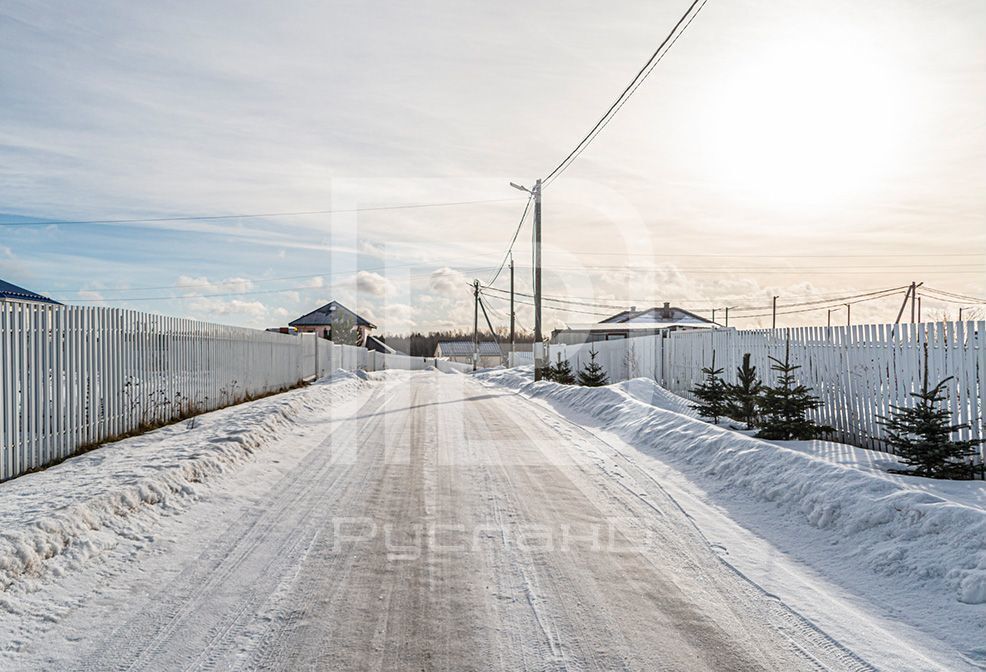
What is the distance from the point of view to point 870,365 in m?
11.7

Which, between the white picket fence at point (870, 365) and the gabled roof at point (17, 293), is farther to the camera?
the gabled roof at point (17, 293)

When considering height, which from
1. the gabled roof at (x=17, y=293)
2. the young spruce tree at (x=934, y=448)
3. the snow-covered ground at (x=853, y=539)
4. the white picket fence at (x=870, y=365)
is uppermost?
the gabled roof at (x=17, y=293)

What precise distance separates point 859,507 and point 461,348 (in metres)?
Result: 121

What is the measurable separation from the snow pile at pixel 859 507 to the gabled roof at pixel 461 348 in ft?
361

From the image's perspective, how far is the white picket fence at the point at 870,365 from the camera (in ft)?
31.1

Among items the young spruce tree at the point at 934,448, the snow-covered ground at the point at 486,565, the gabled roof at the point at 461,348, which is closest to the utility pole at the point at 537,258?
the snow-covered ground at the point at 486,565

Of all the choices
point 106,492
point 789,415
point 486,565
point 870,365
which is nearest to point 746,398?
point 789,415

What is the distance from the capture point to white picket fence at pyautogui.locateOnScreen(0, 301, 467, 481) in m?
8.86

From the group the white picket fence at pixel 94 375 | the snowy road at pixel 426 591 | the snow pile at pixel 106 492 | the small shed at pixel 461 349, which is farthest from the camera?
the small shed at pixel 461 349

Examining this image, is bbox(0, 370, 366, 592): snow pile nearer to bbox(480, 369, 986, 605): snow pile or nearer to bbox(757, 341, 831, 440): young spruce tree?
bbox(480, 369, 986, 605): snow pile

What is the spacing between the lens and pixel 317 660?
12.5 feet

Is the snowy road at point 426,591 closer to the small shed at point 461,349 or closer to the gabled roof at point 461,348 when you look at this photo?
the small shed at point 461,349

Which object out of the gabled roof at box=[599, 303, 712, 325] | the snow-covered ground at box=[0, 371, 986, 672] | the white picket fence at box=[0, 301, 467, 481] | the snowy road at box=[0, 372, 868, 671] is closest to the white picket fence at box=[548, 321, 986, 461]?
the snow-covered ground at box=[0, 371, 986, 672]

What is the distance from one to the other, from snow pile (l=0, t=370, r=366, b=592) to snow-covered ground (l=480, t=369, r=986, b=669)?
548 centimetres
